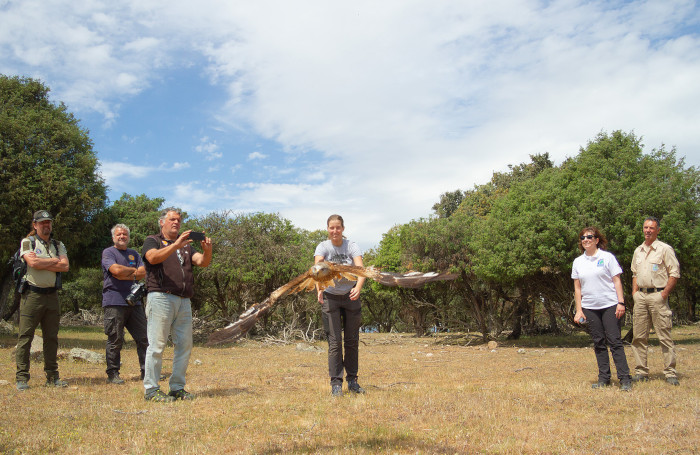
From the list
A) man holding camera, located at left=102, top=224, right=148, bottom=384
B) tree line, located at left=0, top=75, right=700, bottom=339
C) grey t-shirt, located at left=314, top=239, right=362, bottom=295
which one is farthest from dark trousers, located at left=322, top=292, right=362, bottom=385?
tree line, located at left=0, top=75, right=700, bottom=339

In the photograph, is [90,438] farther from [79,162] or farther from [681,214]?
[681,214]

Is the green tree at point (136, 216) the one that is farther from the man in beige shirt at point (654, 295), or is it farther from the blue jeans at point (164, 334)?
the man in beige shirt at point (654, 295)

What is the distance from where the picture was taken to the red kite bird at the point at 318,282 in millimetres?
4059

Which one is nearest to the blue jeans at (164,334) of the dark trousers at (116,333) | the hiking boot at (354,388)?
the dark trousers at (116,333)

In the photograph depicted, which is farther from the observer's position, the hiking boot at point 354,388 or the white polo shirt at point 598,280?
the white polo shirt at point 598,280

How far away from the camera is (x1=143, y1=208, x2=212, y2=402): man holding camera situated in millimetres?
5547

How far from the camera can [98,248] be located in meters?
16.7

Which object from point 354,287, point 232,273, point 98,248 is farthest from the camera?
point 232,273

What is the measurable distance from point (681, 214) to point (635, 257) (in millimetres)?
7467

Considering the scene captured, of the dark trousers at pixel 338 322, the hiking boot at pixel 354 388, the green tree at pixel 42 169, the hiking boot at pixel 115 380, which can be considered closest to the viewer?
the dark trousers at pixel 338 322

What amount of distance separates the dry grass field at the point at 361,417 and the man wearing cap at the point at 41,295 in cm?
31

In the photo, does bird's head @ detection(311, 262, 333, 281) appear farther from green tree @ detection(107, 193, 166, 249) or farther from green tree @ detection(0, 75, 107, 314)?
green tree @ detection(107, 193, 166, 249)

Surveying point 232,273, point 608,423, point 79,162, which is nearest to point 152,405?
point 608,423

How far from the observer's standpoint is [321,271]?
4691mm
